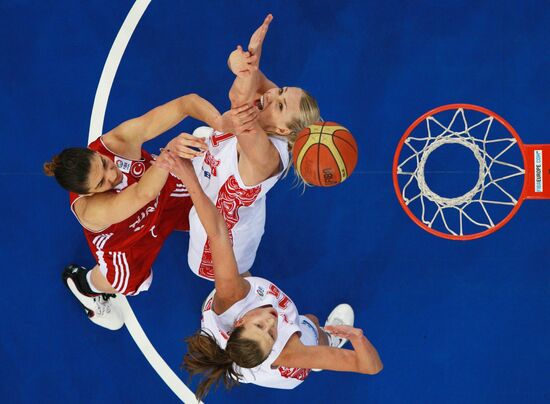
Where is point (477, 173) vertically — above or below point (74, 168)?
above

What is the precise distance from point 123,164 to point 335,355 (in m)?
1.74

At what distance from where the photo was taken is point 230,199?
139 inches

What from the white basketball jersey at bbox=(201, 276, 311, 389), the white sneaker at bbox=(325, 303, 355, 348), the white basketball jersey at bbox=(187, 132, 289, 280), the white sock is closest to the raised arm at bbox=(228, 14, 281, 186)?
the white basketball jersey at bbox=(187, 132, 289, 280)

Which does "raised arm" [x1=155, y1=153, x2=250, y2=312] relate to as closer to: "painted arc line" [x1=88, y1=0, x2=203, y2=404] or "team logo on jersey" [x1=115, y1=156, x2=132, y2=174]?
"team logo on jersey" [x1=115, y1=156, x2=132, y2=174]

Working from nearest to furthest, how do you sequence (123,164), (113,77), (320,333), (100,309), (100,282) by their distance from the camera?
1. (123,164)
2. (320,333)
3. (100,282)
4. (100,309)
5. (113,77)

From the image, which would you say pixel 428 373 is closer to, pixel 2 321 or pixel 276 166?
pixel 276 166

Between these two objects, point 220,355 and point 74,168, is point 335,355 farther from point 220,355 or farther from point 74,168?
point 74,168

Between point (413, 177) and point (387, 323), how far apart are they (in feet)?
3.57

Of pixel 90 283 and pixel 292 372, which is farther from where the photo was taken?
pixel 90 283

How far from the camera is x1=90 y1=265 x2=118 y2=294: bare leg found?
13.8ft

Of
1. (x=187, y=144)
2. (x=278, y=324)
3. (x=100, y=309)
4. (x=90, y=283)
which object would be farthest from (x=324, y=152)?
(x=100, y=309)

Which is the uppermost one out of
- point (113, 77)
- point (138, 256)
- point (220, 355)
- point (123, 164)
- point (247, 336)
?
point (113, 77)

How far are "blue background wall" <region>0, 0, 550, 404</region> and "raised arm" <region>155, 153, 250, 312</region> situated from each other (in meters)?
1.16

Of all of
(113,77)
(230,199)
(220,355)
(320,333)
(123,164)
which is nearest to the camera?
(220,355)
